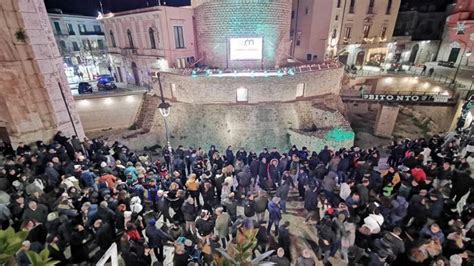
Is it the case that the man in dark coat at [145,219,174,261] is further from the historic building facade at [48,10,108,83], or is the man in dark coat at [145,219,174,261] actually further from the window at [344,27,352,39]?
the historic building facade at [48,10,108,83]

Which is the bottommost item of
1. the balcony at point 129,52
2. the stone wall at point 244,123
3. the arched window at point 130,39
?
the stone wall at point 244,123

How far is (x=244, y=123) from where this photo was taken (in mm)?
17469

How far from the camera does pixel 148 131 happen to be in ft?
57.6

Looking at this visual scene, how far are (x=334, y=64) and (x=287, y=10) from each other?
5472 mm

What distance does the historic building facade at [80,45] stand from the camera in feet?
91.4

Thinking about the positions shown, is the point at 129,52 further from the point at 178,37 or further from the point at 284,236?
the point at 284,236

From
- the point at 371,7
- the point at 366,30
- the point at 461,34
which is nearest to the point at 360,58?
the point at 366,30

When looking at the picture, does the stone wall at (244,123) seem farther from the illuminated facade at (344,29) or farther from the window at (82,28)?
the window at (82,28)

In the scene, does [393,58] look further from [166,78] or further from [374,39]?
[166,78]

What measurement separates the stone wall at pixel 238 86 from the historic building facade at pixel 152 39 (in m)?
3.94

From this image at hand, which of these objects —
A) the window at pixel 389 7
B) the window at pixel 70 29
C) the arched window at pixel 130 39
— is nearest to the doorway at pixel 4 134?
the arched window at pixel 130 39

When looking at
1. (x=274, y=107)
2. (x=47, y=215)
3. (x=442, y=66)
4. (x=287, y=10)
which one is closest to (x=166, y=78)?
(x=274, y=107)

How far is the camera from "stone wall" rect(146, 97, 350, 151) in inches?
685

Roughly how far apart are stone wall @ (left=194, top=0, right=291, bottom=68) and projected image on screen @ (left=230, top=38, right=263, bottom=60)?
0.31 m
